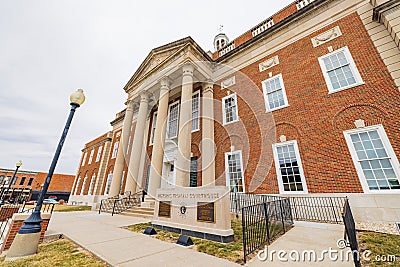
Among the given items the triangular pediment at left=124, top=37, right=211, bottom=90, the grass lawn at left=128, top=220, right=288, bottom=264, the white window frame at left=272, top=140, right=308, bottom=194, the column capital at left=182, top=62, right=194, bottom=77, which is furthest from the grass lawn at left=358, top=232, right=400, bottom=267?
the triangular pediment at left=124, top=37, right=211, bottom=90

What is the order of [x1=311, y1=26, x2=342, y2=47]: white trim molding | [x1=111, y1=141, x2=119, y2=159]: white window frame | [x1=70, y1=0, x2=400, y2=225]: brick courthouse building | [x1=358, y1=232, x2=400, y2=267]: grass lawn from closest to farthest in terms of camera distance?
1. [x1=358, y1=232, x2=400, y2=267]: grass lawn
2. [x1=70, y1=0, x2=400, y2=225]: brick courthouse building
3. [x1=311, y1=26, x2=342, y2=47]: white trim molding
4. [x1=111, y1=141, x2=119, y2=159]: white window frame

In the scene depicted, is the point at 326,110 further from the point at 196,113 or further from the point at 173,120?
the point at 173,120

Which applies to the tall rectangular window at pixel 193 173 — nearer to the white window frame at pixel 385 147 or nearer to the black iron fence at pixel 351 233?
the white window frame at pixel 385 147

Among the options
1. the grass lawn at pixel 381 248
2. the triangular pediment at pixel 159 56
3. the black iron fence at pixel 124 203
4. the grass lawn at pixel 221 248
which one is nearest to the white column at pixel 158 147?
the black iron fence at pixel 124 203

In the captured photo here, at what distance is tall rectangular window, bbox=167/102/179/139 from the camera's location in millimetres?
16281

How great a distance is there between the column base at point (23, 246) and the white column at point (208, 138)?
8825 millimetres

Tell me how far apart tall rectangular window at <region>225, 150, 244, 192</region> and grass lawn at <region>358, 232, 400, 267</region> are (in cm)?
624

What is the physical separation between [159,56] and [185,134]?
890 cm

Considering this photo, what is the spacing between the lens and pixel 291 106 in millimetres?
10195

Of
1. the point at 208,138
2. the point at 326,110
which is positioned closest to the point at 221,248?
the point at 326,110

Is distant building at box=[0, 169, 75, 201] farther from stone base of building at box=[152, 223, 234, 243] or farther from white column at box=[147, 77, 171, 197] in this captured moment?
stone base of building at box=[152, 223, 234, 243]

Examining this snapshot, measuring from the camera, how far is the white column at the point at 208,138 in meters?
12.2

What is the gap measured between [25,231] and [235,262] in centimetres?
510

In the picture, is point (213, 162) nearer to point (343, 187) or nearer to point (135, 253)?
point (343, 187)
